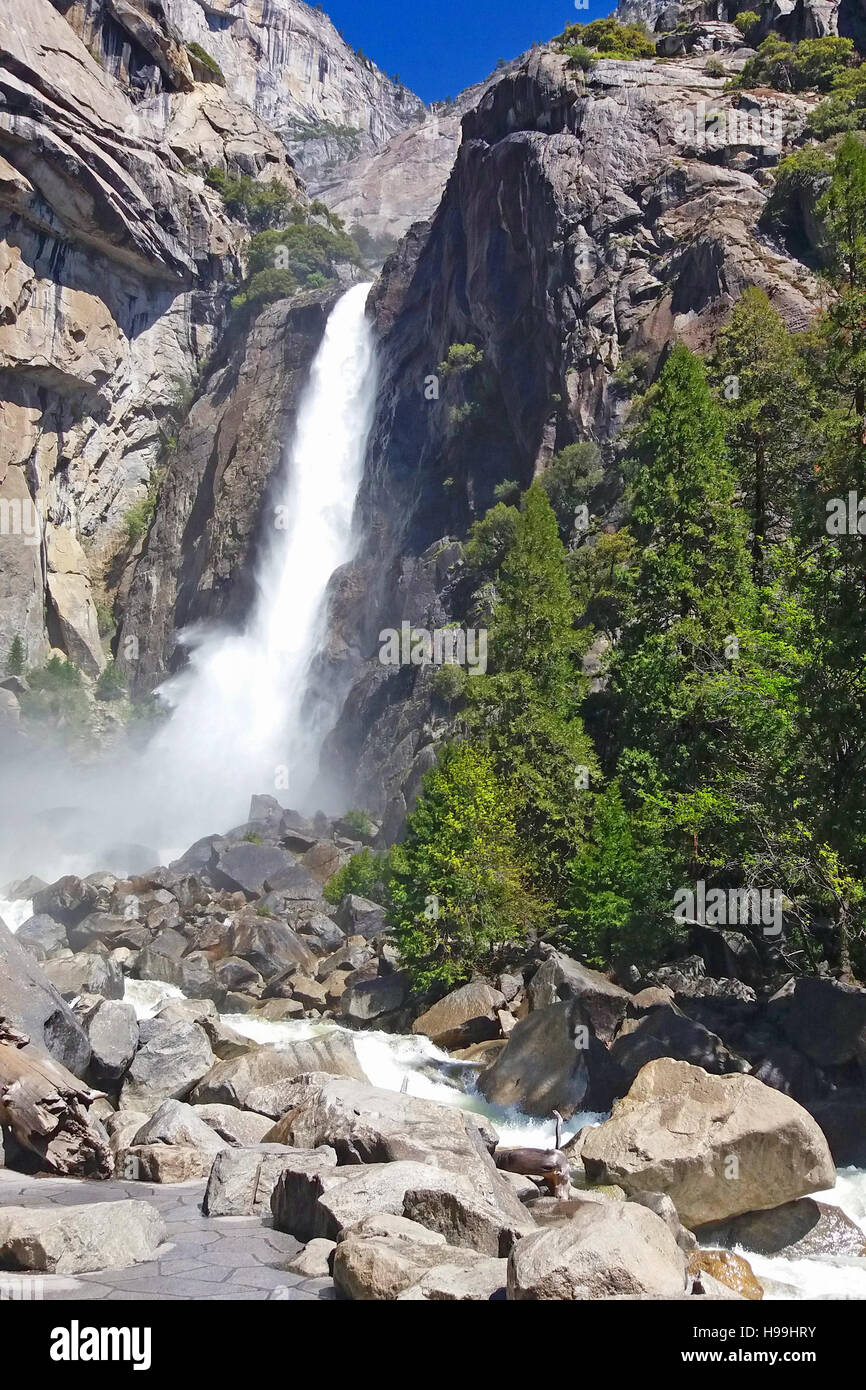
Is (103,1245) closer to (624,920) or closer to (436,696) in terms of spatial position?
(624,920)

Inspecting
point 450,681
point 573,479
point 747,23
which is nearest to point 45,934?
point 450,681

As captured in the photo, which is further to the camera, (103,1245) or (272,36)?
(272,36)

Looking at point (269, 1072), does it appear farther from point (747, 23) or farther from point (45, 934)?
point (747, 23)

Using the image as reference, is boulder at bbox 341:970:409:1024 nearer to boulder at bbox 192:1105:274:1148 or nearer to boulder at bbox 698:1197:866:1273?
boulder at bbox 192:1105:274:1148

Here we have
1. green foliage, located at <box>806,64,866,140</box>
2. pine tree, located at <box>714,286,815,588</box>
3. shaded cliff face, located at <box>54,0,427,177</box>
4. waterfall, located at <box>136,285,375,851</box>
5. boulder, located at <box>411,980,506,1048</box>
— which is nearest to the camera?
boulder, located at <box>411,980,506,1048</box>

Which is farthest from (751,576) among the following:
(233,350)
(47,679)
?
(233,350)

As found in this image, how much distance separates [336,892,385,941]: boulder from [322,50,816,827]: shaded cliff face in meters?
7.65

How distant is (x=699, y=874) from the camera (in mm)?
22984

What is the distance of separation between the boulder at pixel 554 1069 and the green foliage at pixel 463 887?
6909 mm

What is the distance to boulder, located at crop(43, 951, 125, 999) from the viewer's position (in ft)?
72.6

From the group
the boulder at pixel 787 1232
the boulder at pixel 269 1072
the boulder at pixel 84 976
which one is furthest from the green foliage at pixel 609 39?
the boulder at pixel 787 1232

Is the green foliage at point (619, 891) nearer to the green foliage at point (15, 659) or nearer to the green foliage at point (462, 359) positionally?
the green foliage at point (462, 359)

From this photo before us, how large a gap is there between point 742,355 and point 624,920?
1742 cm

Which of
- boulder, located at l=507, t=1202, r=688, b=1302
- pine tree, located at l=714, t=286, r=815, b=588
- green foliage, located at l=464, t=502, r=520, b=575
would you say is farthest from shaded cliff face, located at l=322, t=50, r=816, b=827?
boulder, located at l=507, t=1202, r=688, b=1302
